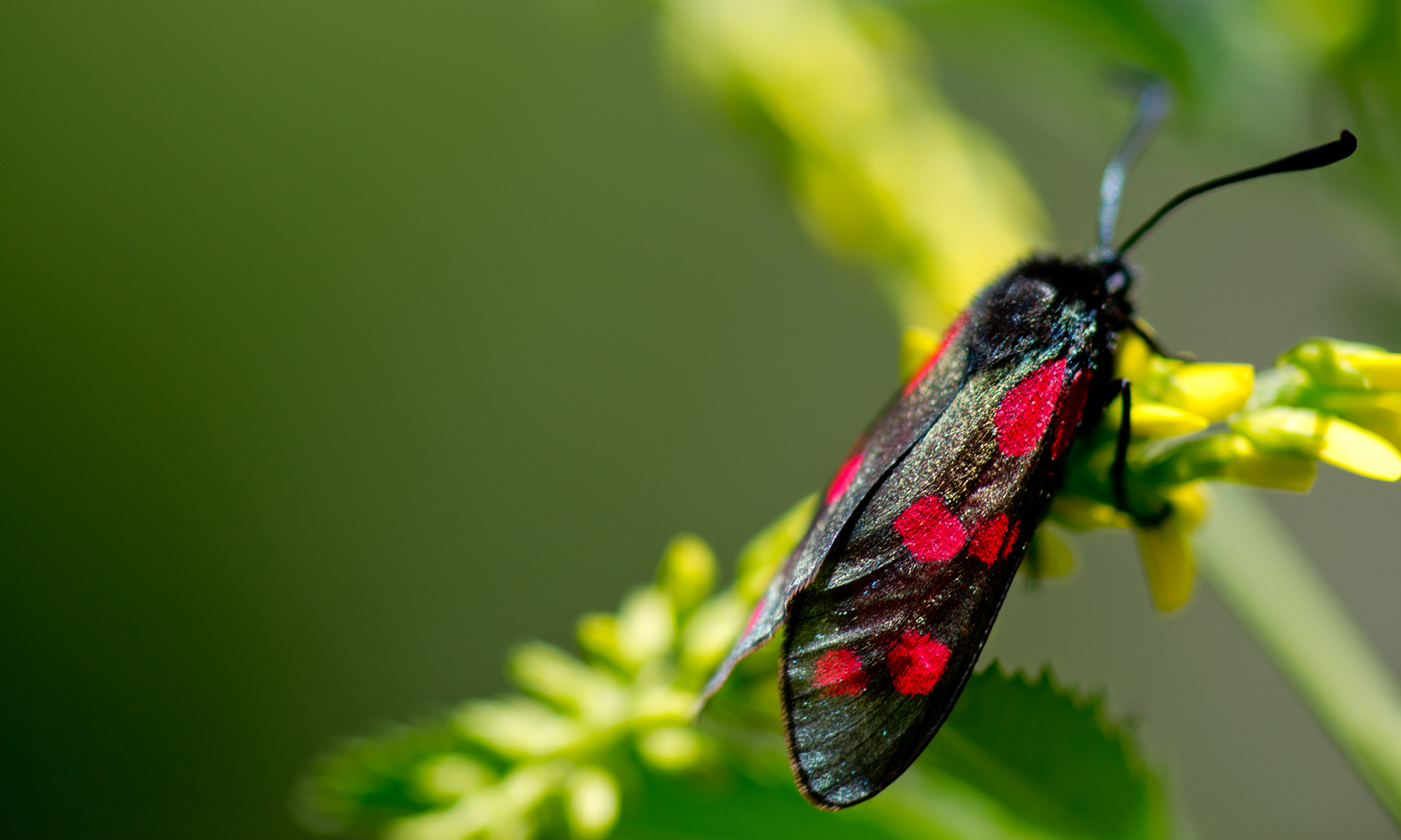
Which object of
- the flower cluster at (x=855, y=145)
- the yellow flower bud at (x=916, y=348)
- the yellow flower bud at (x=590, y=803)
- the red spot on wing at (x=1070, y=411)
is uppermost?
the flower cluster at (x=855, y=145)

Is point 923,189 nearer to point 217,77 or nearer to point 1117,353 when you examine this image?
point 1117,353

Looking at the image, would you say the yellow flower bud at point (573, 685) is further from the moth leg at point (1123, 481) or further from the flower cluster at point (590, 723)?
the moth leg at point (1123, 481)

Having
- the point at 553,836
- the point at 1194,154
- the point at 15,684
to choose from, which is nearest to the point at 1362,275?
the point at 1194,154

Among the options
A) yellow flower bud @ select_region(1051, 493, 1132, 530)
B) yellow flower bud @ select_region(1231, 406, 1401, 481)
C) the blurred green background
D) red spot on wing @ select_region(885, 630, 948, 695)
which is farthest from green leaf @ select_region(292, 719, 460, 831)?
the blurred green background

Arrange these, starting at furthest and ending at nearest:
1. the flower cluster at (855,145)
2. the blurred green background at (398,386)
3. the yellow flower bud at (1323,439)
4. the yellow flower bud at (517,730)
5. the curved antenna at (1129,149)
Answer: the blurred green background at (398,386)
the flower cluster at (855,145)
the curved antenna at (1129,149)
the yellow flower bud at (517,730)
the yellow flower bud at (1323,439)

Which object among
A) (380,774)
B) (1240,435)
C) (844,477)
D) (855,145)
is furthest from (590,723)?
(855,145)

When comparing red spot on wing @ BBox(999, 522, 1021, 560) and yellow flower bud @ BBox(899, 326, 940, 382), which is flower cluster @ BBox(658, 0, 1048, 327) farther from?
red spot on wing @ BBox(999, 522, 1021, 560)

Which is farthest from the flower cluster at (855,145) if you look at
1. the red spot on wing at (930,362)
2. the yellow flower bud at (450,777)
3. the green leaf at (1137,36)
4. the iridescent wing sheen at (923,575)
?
the yellow flower bud at (450,777)
